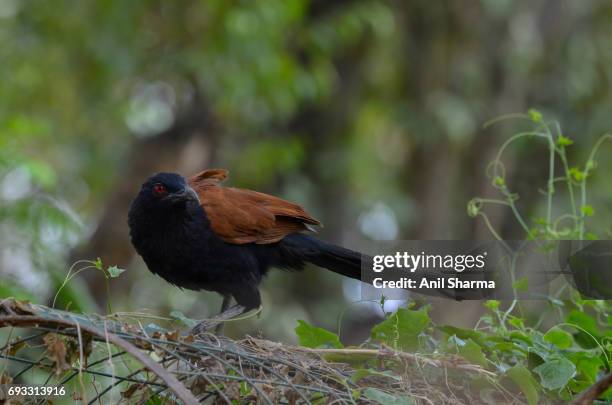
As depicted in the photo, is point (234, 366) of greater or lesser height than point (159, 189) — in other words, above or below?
below

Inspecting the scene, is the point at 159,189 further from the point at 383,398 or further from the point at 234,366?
the point at 383,398

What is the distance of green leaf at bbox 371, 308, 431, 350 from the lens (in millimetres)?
2166

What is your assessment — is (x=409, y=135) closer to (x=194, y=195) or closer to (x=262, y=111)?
(x=262, y=111)

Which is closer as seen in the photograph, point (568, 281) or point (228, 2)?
point (568, 281)

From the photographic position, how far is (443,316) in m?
8.57

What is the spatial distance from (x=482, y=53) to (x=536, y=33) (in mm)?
752

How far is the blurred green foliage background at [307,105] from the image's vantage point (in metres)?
7.37

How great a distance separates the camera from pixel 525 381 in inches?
79.2

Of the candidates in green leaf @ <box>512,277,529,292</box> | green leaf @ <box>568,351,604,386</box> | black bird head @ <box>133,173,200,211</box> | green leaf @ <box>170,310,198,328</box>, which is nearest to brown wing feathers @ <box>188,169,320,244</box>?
black bird head @ <box>133,173,200,211</box>

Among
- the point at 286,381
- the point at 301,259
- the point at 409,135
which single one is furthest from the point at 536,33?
the point at 286,381

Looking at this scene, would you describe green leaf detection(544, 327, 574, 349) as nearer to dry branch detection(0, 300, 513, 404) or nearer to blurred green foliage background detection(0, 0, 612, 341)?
dry branch detection(0, 300, 513, 404)

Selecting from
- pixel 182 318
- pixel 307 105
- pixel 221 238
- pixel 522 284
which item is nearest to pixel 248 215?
pixel 221 238

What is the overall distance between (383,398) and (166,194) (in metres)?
1.80

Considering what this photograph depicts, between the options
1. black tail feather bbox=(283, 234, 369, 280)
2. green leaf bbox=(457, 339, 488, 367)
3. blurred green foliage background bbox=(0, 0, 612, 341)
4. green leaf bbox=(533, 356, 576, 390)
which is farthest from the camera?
blurred green foliage background bbox=(0, 0, 612, 341)
